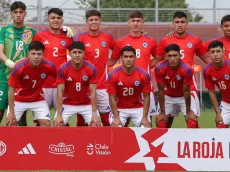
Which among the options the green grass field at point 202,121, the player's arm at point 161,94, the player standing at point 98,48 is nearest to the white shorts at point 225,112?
the player's arm at point 161,94

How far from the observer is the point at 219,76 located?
32.8 feet

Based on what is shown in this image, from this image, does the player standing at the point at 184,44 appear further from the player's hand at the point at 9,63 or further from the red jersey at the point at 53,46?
the player's hand at the point at 9,63

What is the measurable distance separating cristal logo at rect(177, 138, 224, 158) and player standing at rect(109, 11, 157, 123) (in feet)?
6.95

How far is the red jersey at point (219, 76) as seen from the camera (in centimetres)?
994

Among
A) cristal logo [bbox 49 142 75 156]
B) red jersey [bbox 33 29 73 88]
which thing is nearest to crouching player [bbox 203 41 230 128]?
red jersey [bbox 33 29 73 88]

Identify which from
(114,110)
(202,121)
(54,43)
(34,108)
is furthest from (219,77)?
(202,121)

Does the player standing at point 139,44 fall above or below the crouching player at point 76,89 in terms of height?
above

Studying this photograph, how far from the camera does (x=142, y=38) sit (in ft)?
34.3

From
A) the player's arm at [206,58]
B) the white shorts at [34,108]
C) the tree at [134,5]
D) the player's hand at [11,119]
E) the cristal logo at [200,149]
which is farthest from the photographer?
the tree at [134,5]

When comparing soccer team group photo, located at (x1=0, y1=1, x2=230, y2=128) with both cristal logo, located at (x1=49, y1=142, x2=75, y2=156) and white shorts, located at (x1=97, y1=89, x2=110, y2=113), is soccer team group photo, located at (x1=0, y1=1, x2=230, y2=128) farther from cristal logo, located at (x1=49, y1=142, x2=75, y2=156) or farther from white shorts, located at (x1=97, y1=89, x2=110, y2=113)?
cristal logo, located at (x1=49, y1=142, x2=75, y2=156)

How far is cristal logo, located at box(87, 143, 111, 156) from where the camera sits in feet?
27.5

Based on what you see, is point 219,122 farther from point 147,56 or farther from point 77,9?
point 77,9

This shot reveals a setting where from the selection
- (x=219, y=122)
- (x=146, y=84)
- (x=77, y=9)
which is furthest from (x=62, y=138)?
(x=77, y=9)

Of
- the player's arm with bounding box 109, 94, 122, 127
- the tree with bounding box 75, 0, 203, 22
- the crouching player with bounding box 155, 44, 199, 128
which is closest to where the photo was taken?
the player's arm with bounding box 109, 94, 122, 127
